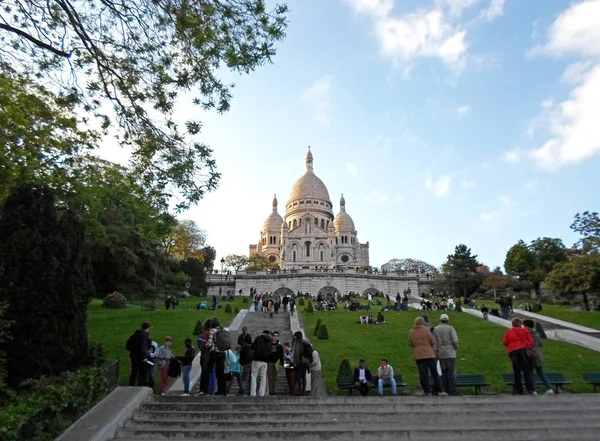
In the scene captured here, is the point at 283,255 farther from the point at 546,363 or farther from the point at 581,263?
the point at 546,363

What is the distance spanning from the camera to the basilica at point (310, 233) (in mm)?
76375

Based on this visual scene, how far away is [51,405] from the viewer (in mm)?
6379

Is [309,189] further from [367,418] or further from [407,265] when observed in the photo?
[367,418]

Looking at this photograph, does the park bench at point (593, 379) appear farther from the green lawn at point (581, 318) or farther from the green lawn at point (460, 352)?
the green lawn at point (581, 318)

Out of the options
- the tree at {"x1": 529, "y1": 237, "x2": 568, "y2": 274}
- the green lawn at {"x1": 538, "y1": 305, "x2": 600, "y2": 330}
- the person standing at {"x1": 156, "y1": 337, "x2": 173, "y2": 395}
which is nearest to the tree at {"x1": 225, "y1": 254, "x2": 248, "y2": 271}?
the tree at {"x1": 529, "y1": 237, "x2": 568, "y2": 274}

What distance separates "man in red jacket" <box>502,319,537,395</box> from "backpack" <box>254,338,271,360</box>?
4485mm

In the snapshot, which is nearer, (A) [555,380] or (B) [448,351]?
(B) [448,351]

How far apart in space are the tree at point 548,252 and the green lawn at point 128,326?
36.0 metres

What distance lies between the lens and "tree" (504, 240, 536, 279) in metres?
51.0

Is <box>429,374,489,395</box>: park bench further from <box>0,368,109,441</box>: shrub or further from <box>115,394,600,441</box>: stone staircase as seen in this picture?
<box>0,368,109,441</box>: shrub

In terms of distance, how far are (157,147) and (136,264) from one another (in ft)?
75.5

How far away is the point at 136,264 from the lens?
3134 cm

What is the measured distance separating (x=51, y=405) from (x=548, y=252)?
52145mm

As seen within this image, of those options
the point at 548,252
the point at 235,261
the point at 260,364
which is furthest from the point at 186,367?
the point at 235,261
